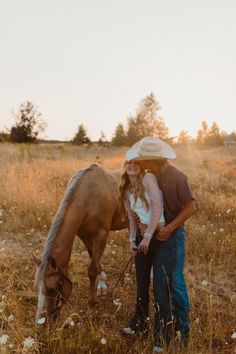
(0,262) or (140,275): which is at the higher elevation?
(140,275)

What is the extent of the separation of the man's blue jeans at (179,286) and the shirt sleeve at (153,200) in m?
0.31

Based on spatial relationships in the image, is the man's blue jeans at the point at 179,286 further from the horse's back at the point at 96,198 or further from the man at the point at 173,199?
the horse's back at the point at 96,198

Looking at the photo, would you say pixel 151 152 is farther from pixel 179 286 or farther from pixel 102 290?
pixel 102 290

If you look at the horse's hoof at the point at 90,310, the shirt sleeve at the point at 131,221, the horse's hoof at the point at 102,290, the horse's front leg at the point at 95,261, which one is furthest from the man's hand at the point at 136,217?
the horse's hoof at the point at 102,290

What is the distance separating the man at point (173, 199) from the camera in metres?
3.47

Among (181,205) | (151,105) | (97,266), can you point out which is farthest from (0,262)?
(151,105)

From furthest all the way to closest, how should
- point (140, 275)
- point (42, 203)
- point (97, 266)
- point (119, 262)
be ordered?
point (42, 203) < point (119, 262) < point (97, 266) < point (140, 275)

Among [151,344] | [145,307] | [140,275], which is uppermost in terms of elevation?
[140,275]

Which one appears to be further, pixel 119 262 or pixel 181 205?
pixel 119 262

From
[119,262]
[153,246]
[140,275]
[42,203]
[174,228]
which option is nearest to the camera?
[174,228]

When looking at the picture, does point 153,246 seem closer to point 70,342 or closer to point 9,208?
point 70,342

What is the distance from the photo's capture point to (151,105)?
156 ft

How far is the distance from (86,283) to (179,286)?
6.74 ft

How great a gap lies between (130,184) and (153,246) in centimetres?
65
